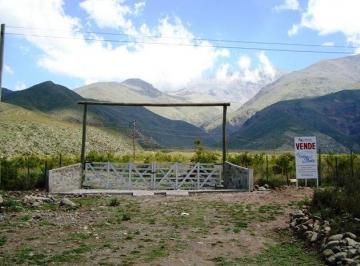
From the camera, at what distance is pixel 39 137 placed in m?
134

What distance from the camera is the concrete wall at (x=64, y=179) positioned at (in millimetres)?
23906

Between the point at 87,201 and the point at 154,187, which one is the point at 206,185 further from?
the point at 87,201

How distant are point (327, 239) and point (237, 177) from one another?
1363cm

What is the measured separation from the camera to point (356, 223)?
43.4ft

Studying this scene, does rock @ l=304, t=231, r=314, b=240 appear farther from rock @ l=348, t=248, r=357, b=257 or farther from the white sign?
the white sign

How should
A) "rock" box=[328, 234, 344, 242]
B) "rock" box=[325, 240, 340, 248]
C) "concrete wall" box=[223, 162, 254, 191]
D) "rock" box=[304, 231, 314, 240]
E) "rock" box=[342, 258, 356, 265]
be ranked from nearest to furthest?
1. "rock" box=[342, 258, 356, 265]
2. "rock" box=[325, 240, 340, 248]
3. "rock" box=[328, 234, 344, 242]
4. "rock" box=[304, 231, 314, 240]
5. "concrete wall" box=[223, 162, 254, 191]

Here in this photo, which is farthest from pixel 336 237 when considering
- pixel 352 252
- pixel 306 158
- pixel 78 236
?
pixel 306 158

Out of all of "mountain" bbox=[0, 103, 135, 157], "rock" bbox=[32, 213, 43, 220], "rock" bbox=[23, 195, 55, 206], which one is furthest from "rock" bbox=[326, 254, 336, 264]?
"mountain" bbox=[0, 103, 135, 157]

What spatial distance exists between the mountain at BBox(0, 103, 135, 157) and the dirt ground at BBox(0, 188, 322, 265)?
94.3 metres

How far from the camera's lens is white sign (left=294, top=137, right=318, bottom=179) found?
2477 cm

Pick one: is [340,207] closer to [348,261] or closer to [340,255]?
[340,255]

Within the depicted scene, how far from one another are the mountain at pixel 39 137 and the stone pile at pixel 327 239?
9998 centimetres

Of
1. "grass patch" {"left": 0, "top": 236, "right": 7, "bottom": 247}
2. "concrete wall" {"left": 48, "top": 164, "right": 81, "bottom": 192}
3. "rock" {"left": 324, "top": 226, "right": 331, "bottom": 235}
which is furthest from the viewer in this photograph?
"concrete wall" {"left": 48, "top": 164, "right": 81, "bottom": 192}

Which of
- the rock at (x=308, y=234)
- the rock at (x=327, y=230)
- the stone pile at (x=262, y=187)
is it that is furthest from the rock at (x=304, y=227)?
the stone pile at (x=262, y=187)
